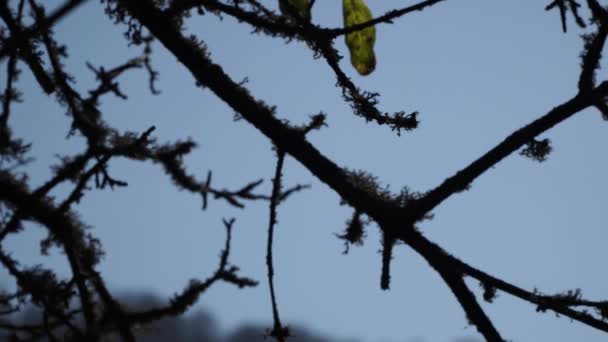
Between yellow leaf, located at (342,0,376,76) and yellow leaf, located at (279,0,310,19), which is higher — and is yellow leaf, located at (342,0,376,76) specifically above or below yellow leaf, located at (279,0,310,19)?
below

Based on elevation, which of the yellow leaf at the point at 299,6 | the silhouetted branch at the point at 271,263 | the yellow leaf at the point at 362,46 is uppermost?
the yellow leaf at the point at 299,6

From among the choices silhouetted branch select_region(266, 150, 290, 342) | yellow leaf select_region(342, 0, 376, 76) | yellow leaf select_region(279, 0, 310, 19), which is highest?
yellow leaf select_region(279, 0, 310, 19)

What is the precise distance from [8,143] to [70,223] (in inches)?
20.3

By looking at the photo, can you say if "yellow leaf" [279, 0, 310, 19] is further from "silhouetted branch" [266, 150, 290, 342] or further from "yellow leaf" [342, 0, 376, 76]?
"silhouetted branch" [266, 150, 290, 342]

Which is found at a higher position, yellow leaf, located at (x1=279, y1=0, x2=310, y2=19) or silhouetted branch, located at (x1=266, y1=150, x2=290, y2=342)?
yellow leaf, located at (x1=279, y1=0, x2=310, y2=19)

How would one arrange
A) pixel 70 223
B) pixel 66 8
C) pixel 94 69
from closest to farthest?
pixel 66 8 < pixel 70 223 < pixel 94 69

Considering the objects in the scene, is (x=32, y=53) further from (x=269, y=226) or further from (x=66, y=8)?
(x=66, y=8)

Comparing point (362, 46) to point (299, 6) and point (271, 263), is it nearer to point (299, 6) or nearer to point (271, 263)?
point (299, 6)

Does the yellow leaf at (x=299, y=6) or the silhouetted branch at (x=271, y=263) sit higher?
the yellow leaf at (x=299, y=6)

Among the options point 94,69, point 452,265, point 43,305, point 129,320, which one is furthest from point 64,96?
point 452,265

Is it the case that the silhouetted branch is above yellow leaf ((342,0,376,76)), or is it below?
below

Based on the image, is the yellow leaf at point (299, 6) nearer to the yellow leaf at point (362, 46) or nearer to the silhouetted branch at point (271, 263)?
the yellow leaf at point (362, 46)

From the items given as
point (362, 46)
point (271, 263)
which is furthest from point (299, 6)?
point (271, 263)

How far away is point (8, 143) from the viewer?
199cm
